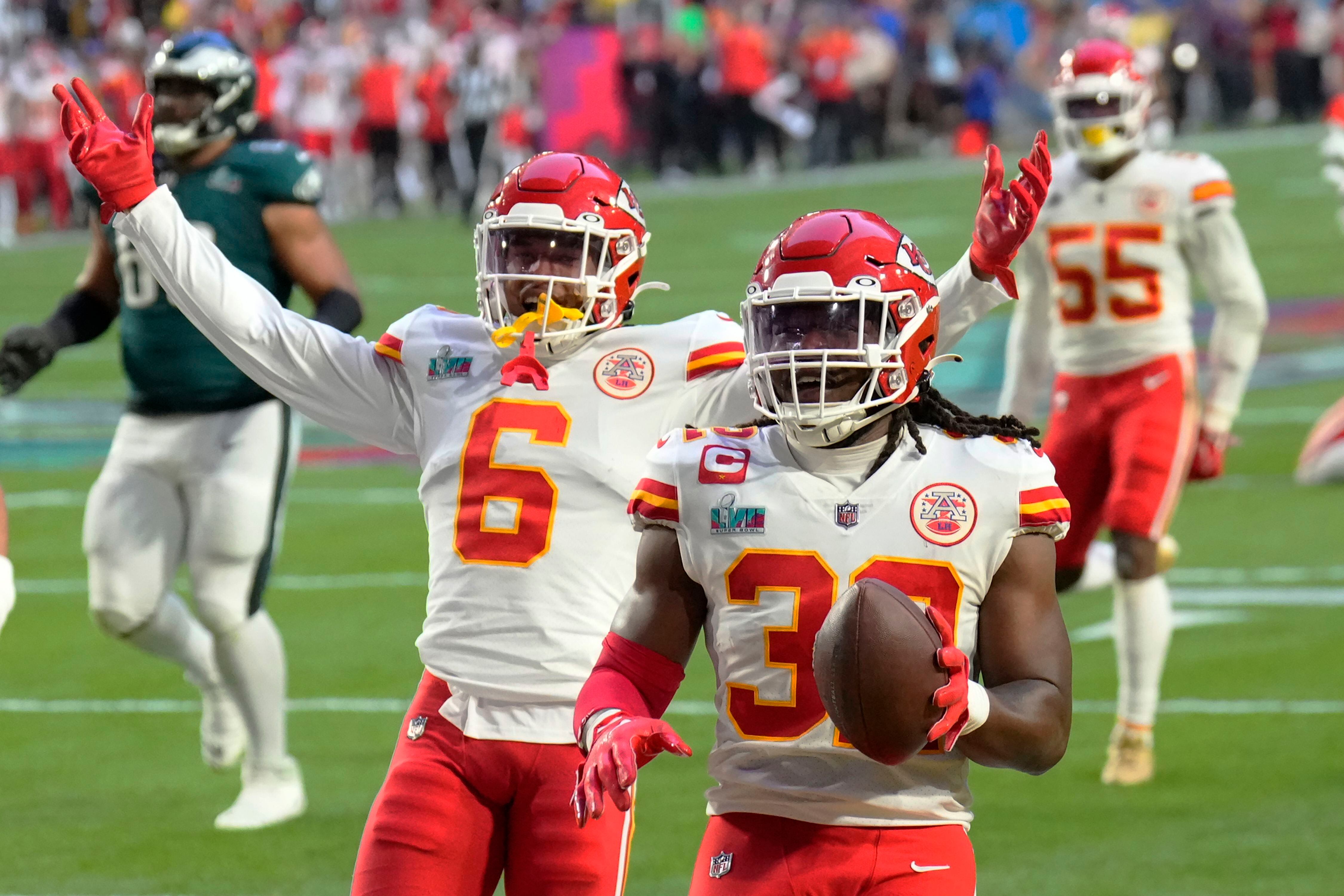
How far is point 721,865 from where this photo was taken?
11.1ft

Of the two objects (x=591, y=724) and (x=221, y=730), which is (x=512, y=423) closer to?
(x=591, y=724)

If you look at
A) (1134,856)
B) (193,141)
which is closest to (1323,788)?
(1134,856)

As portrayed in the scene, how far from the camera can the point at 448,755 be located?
154 inches

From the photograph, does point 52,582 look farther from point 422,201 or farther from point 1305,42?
point 1305,42

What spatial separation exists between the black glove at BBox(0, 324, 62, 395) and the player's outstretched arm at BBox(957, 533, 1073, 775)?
3.54 meters

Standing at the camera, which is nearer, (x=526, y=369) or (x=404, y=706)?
(x=526, y=369)

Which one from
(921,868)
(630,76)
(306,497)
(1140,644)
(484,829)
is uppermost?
(921,868)

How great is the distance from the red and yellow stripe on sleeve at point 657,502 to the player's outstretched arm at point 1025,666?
0.49 meters

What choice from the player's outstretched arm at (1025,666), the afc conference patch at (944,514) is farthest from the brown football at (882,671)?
the afc conference patch at (944,514)

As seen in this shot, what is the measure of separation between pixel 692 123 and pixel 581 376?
25.5 metres

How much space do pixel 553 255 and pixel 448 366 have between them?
0.29m

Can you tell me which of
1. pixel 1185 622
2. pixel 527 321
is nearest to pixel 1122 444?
pixel 1185 622

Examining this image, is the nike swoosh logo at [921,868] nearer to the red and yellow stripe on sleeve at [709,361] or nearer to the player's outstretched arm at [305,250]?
the red and yellow stripe on sleeve at [709,361]

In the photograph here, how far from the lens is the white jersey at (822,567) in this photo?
10.8 feet
